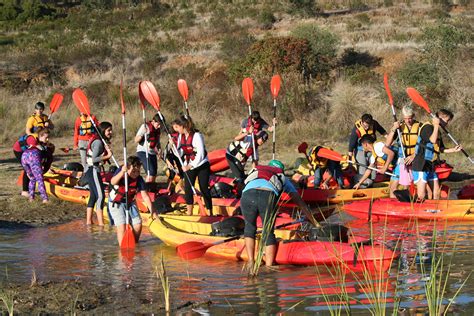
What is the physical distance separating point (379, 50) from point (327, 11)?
44.9ft

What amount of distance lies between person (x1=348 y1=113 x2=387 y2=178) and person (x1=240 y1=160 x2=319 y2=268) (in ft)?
18.1

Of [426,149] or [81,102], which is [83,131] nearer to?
[81,102]

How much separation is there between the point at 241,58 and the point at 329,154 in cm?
1898

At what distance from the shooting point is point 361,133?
47.6 feet

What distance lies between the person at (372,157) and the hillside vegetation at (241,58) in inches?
159

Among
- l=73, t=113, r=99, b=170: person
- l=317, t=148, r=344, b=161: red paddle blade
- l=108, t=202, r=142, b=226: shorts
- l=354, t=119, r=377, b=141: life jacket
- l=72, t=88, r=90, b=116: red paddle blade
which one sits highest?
l=72, t=88, r=90, b=116: red paddle blade

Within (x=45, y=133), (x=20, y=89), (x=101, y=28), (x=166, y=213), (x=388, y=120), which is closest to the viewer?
(x=166, y=213)

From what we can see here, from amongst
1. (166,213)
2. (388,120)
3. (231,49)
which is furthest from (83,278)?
(231,49)

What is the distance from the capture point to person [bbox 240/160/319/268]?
891cm

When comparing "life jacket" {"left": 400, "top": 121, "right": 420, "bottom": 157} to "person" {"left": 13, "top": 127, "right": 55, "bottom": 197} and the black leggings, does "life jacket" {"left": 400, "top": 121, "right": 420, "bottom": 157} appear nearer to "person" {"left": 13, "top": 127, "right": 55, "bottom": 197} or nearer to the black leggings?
the black leggings

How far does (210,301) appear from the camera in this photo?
7984mm

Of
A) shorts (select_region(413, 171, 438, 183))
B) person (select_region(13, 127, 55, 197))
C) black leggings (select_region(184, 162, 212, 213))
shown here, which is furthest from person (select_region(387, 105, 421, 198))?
person (select_region(13, 127, 55, 197))

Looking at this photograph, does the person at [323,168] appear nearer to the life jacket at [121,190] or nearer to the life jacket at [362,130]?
the life jacket at [362,130]

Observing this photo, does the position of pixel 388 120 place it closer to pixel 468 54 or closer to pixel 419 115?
pixel 419 115
